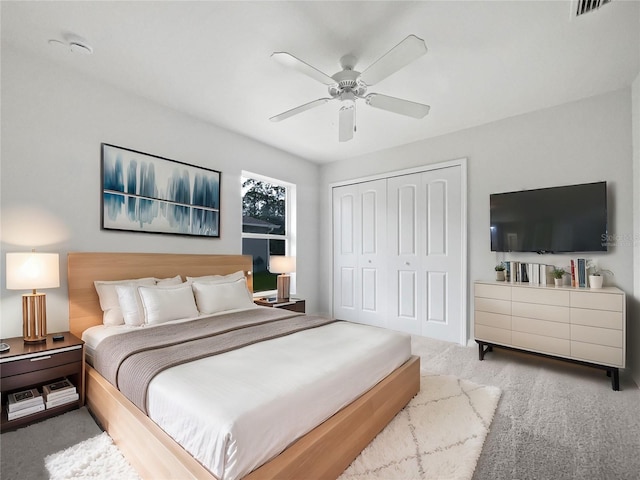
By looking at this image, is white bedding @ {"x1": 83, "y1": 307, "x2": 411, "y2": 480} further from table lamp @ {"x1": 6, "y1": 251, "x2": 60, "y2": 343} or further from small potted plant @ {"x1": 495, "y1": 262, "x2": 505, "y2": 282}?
small potted plant @ {"x1": 495, "y1": 262, "x2": 505, "y2": 282}

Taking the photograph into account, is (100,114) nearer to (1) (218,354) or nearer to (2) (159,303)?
(2) (159,303)

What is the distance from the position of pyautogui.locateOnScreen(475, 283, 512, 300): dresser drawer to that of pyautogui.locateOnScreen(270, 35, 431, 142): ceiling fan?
192cm

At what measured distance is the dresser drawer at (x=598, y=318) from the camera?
2.54 metres

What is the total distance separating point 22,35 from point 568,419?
183 inches

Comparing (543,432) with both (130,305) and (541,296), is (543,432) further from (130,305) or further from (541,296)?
(130,305)

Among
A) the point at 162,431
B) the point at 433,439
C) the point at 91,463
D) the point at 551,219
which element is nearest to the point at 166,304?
the point at 91,463

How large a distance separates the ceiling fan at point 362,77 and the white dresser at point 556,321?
2.02 m

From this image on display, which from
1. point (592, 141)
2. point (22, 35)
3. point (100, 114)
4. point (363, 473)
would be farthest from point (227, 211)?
point (592, 141)

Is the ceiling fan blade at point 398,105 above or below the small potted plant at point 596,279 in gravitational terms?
above

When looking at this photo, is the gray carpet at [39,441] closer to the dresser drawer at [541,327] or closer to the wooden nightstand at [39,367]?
the wooden nightstand at [39,367]

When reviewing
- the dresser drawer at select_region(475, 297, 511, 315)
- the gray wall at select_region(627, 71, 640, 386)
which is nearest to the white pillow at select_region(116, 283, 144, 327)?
the dresser drawer at select_region(475, 297, 511, 315)

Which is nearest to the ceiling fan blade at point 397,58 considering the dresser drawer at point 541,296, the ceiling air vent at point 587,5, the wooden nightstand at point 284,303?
the ceiling air vent at point 587,5

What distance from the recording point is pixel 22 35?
7.27 ft

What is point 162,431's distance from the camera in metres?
1.43
